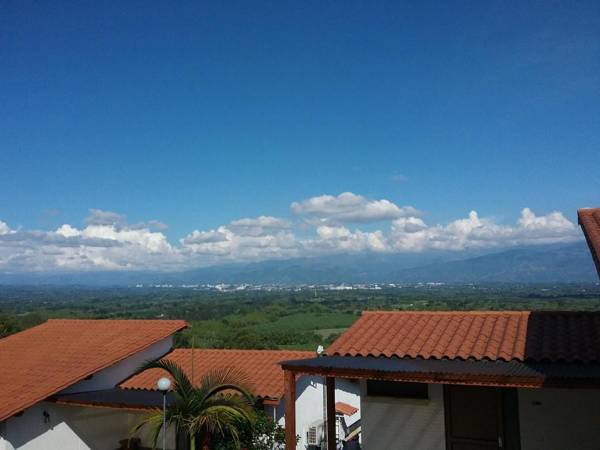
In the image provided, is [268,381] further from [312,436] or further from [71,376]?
[71,376]

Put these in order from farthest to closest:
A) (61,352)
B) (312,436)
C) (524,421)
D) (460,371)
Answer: (312,436) < (61,352) < (524,421) < (460,371)

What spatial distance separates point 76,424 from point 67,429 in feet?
0.77

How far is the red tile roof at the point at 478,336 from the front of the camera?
764 centimetres

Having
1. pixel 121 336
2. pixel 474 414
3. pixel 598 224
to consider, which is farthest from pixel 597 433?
pixel 121 336

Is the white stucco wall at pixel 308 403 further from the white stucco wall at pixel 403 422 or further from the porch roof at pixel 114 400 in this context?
the white stucco wall at pixel 403 422

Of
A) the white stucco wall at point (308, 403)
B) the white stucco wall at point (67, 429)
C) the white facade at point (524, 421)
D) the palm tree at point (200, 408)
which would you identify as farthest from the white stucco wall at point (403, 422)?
the white stucco wall at point (67, 429)

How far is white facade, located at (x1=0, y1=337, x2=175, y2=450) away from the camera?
10.5 metres

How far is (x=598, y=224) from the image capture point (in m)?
7.68

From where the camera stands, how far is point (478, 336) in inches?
341

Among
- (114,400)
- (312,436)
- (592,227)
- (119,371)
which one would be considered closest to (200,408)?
(114,400)

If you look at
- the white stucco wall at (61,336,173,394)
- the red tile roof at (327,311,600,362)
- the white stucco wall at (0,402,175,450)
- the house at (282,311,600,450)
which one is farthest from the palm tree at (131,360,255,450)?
the white stucco wall at (61,336,173,394)

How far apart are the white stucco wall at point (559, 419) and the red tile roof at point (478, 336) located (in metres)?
0.83

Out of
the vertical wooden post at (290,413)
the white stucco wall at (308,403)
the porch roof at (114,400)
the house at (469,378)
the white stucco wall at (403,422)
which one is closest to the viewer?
the house at (469,378)

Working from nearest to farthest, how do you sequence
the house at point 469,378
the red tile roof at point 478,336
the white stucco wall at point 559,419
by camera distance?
the house at point 469,378 → the red tile roof at point 478,336 → the white stucco wall at point 559,419
